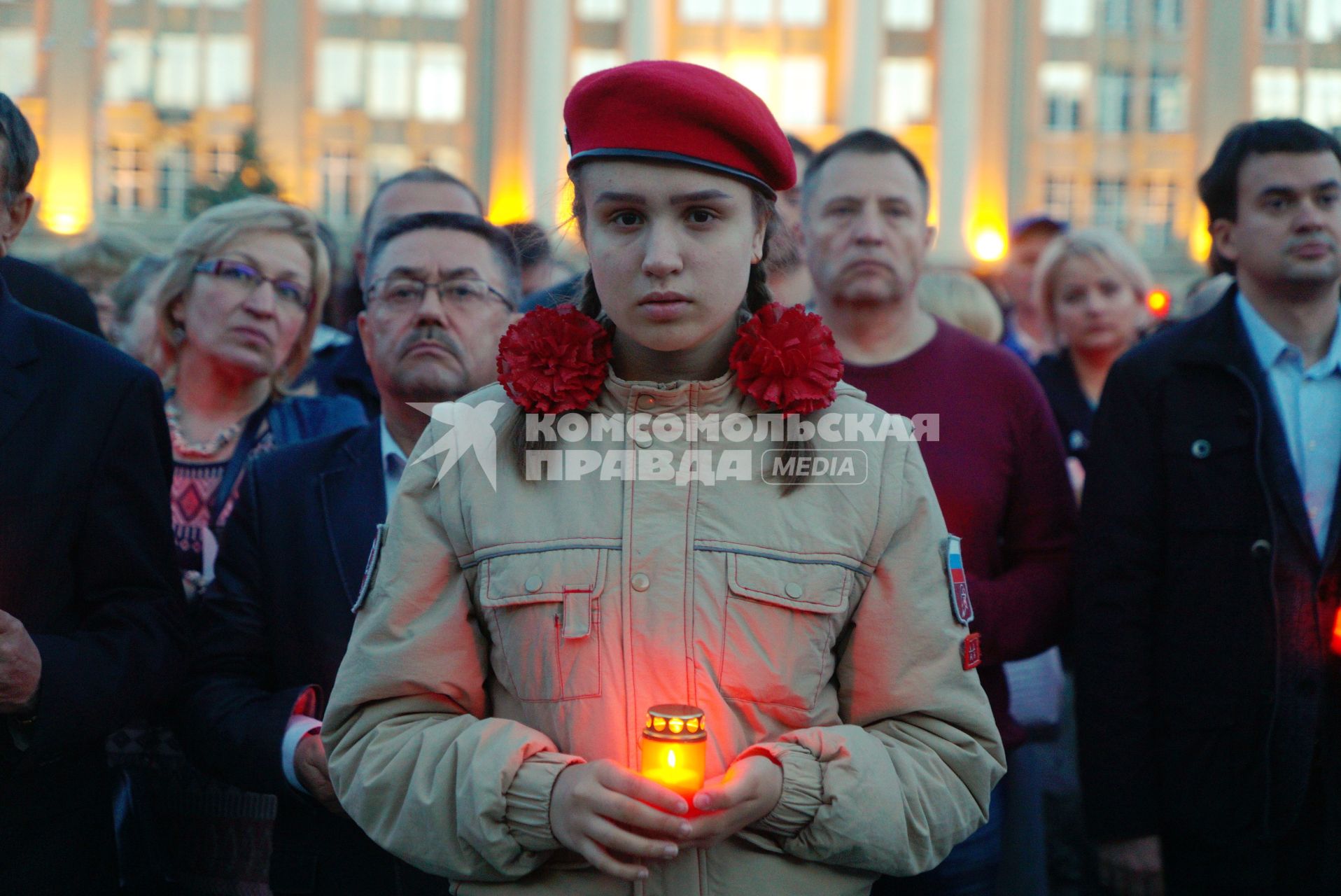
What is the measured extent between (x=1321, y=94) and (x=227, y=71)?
31.7 meters

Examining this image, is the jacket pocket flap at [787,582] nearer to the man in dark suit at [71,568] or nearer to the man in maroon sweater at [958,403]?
the man in maroon sweater at [958,403]

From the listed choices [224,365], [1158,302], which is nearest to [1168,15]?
[1158,302]

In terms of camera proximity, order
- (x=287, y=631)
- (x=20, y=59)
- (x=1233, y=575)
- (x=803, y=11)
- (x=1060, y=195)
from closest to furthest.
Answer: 1. (x=287, y=631)
2. (x=1233, y=575)
3. (x=20, y=59)
4. (x=1060, y=195)
5. (x=803, y=11)

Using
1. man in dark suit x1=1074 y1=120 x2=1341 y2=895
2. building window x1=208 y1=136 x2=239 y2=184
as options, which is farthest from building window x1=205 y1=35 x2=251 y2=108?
man in dark suit x1=1074 y1=120 x2=1341 y2=895

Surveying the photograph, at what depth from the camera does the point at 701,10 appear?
3822cm

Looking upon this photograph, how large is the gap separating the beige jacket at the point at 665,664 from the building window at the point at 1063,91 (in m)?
37.4

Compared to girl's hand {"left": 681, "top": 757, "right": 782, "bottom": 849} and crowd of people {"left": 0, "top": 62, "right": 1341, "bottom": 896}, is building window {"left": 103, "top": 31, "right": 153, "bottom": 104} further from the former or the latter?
girl's hand {"left": 681, "top": 757, "right": 782, "bottom": 849}

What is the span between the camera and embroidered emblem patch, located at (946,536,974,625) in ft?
7.47

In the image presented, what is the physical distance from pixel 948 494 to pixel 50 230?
32847 mm

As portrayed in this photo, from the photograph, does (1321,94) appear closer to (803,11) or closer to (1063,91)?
(1063,91)

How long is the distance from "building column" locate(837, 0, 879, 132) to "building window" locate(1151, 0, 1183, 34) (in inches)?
326

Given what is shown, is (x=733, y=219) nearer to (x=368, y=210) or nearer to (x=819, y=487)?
(x=819, y=487)

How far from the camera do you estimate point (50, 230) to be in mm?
31484

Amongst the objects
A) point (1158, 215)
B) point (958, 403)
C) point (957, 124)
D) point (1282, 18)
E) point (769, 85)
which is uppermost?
point (1282, 18)
